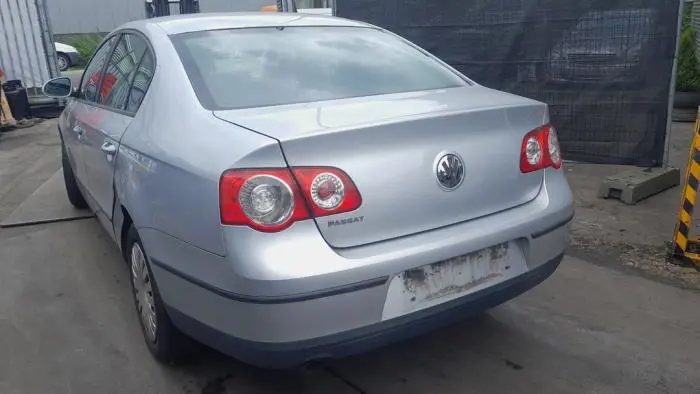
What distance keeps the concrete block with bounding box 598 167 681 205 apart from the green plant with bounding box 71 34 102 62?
20.0 metres

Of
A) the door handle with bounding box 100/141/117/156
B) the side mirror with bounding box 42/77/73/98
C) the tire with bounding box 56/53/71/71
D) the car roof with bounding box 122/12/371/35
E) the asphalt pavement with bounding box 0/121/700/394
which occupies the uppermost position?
the car roof with bounding box 122/12/371/35

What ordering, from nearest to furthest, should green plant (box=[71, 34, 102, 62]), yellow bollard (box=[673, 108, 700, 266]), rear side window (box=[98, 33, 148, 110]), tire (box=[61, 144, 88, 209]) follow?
rear side window (box=[98, 33, 148, 110]), yellow bollard (box=[673, 108, 700, 266]), tire (box=[61, 144, 88, 209]), green plant (box=[71, 34, 102, 62])

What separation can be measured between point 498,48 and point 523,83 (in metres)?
0.42

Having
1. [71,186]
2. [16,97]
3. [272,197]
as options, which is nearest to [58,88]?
[71,186]

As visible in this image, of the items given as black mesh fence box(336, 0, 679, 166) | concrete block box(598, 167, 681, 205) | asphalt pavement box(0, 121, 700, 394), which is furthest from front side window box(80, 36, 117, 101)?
concrete block box(598, 167, 681, 205)

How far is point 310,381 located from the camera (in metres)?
2.76

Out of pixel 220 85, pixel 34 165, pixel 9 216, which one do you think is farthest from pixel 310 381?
pixel 34 165

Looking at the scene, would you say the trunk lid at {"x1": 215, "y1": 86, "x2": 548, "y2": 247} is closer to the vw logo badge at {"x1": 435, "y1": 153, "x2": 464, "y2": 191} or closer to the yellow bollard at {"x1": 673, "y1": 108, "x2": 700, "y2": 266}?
the vw logo badge at {"x1": 435, "y1": 153, "x2": 464, "y2": 191}

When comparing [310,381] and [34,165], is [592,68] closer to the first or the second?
[310,381]

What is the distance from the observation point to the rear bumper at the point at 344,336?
2135 millimetres

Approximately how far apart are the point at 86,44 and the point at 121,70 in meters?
21.4

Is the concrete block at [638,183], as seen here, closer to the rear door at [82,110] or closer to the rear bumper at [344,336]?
the rear bumper at [344,336]

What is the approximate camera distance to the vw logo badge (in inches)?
91.0

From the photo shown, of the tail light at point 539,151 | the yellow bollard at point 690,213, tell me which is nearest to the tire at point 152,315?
the tail light at point 539,151
